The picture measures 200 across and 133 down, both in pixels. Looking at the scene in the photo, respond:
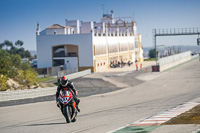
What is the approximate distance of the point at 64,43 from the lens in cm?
6962

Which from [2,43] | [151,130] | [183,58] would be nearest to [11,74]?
[151,130]

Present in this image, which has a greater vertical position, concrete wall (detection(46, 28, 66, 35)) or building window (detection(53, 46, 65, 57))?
concrete wall (detection(46, 28, 66, 35))

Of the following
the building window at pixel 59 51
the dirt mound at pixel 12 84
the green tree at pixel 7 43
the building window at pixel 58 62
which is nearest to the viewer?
the dirt mound at pixel 12 84

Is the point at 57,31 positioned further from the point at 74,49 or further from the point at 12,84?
the point at 12,84

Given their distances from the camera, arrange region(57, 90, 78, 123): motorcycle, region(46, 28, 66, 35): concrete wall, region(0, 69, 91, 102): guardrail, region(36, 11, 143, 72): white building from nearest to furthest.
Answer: region(57, 90, 78, 123): motorcycle
region(0, 69, 91, 102): guardrail
region(36, 11, 143, 72): white building
region(46, 28, 66, 35): concrete wall

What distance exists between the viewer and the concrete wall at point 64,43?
69.1 meters

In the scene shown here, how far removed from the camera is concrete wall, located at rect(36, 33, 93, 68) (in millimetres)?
69062

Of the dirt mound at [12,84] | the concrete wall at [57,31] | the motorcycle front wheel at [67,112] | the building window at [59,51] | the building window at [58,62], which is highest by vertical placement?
the concrete wall at [57,31]

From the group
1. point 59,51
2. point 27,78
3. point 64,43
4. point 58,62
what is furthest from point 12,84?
point 58,62

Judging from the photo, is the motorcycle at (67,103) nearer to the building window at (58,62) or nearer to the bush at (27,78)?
the bush at (27,78)

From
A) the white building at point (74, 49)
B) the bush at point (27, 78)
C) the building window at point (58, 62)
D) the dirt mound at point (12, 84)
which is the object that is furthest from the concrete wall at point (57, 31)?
the dirt mound at point (12, 84)

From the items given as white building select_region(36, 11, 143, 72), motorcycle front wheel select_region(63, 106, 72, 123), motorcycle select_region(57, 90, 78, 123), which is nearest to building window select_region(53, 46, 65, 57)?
white building select_region(36, 11, 143, 72)

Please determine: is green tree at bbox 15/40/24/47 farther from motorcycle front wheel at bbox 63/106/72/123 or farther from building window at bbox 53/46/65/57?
motorcycle front wheel at bbox 63/106/72/123

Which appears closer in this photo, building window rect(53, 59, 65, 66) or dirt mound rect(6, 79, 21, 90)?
dirt mound rect(6, 79, 21, 90)
